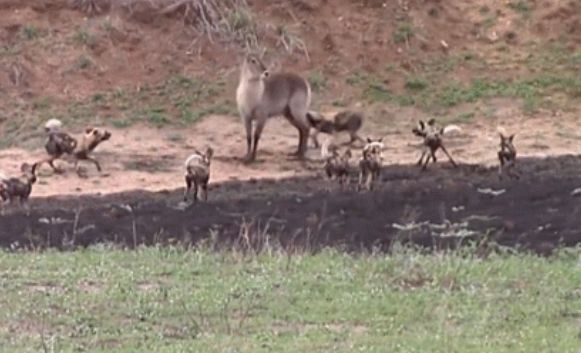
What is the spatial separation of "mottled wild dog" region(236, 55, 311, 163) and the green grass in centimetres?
877

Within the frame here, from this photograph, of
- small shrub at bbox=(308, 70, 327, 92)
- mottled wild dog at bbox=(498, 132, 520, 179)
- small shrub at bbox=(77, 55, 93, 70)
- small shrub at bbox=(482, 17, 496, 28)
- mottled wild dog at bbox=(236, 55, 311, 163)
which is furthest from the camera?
small shrub at bbox=(482, 17, 496, 28)

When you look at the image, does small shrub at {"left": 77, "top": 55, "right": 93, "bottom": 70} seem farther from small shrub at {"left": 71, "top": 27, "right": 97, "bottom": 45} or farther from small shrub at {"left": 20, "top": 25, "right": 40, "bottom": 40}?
small shrub at {"left": 20, "top": 25, "right": 40, "bottom": 40}

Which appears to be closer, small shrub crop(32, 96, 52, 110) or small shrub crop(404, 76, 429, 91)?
small shrub crop(32, 96, 52, 110)

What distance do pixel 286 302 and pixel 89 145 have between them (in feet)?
31.9

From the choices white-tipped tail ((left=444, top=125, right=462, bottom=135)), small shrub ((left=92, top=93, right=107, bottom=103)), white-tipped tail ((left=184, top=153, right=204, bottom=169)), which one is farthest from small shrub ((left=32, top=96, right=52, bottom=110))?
white-tipped tail ((left=184, top=153, right=204, bottom=169))

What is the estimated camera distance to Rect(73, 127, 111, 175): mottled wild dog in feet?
57.3

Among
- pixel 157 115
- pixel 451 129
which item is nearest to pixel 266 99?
pixel 157 115

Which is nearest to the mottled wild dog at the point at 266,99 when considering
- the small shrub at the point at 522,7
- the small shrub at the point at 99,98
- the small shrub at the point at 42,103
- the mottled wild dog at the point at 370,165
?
the small shrub at the point at 99,98

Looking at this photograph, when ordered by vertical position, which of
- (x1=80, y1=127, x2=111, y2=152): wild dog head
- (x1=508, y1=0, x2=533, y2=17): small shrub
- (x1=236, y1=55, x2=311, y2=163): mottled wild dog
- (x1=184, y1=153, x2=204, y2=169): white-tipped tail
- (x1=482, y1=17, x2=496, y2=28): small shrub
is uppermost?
(x1=508, y1=0, x2=533, y2=17): small shrub

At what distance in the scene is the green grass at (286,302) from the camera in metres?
7.46

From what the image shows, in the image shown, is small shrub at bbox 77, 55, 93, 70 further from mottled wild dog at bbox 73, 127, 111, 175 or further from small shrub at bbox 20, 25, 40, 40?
mottled wild dog at bbox 73, 127, 111, 175

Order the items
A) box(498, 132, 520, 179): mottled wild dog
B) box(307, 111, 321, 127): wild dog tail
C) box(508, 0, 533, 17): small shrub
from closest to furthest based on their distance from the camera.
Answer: box(498, 132, 520, 179): mottled wild dog → box(307, 111, 321, 127): wild dog tail → box(508, 0, 533, 17): small shrub

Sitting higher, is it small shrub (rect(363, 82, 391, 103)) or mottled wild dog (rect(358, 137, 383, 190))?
small shrub (rect(363, 82, 391, 103))

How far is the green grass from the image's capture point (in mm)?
7457
